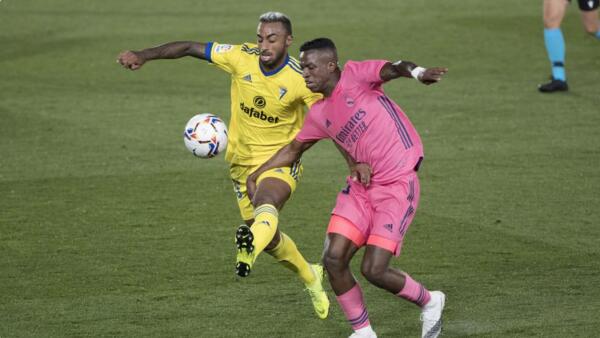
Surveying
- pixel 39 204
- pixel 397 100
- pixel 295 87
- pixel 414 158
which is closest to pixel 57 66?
pixel 397 100

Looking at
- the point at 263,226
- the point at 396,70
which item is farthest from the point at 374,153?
the point at 263,226

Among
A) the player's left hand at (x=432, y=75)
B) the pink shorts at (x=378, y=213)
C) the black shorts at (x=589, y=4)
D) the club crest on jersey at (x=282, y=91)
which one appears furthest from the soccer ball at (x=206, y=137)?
the black shorts at (x=589, y=4)

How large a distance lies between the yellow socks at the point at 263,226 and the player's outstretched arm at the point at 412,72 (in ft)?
3.73

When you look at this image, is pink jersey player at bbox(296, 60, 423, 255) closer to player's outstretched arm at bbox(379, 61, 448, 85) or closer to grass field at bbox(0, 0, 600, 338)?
player's outstretched arm at bbox(379, 61, 448, 85)

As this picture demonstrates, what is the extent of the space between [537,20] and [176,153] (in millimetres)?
8969

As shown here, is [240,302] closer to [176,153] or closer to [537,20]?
[176,153]

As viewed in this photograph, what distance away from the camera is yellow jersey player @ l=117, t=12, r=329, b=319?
7.69 meters

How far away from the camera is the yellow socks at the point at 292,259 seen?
7.80 meters

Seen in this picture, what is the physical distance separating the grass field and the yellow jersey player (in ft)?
1.22

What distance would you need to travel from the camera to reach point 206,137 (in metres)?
7.81

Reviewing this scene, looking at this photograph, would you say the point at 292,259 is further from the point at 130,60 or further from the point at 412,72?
the point at 412,72

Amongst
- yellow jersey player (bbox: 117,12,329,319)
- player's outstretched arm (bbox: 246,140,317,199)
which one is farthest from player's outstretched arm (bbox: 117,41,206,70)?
player's outstretched arm (bbox: 246,140,317,199)

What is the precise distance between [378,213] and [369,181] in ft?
0.72

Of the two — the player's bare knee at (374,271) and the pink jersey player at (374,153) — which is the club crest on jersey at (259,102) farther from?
the player's bare knee at (374,271)
